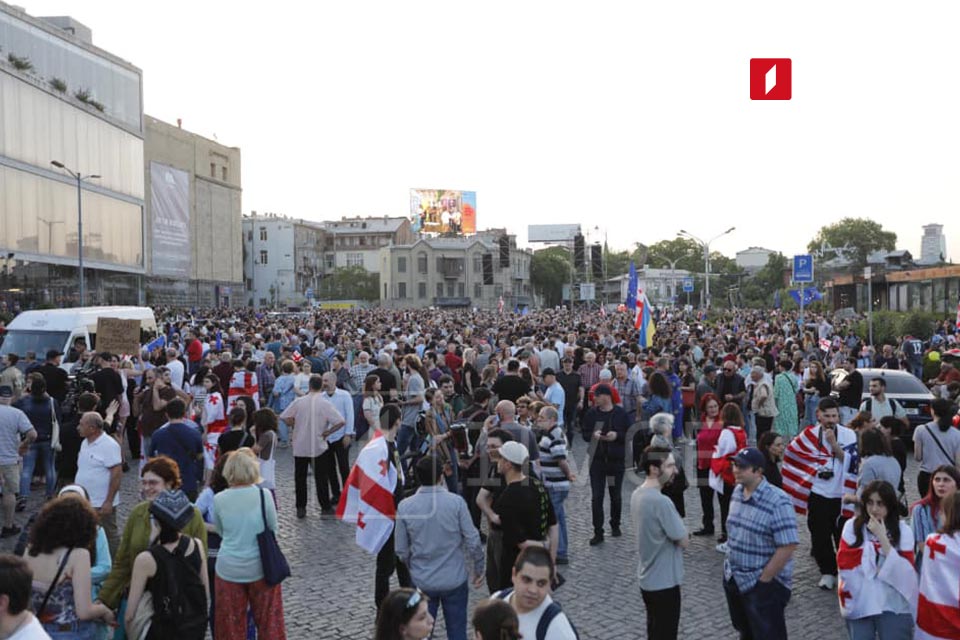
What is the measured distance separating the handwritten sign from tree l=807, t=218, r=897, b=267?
113316 millimetres

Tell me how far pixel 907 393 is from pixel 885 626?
33.3ft

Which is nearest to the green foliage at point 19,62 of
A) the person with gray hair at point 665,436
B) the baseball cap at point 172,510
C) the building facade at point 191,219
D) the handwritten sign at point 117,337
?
the building facade at point 191,219

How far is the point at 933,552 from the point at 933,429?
350cm

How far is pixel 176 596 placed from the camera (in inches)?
185

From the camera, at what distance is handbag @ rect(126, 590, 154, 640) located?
4633mm

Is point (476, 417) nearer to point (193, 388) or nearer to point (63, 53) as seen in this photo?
point (193, 388)

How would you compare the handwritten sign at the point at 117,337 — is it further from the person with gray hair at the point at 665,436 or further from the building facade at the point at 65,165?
the building facade at the point at 65,165

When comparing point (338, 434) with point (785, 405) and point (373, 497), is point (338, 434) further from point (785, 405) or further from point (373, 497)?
point (785, 405)

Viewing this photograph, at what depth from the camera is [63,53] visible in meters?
50.3

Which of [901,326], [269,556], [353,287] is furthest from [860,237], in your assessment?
[269,556]

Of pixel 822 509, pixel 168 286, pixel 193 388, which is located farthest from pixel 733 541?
pixel 168 286

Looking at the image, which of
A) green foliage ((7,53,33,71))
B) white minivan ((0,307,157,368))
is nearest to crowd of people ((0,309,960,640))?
white minivan ((0,307,157,368))

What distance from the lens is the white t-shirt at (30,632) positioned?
3535 millimetres

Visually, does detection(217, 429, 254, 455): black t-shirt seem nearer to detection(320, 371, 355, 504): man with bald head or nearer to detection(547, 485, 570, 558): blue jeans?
detection(320, 371, 355, 504): man with bald head
